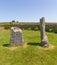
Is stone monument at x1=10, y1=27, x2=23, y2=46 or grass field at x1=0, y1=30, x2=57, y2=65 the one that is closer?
grass field at x1=0, y1=30, x2=57, y2=65

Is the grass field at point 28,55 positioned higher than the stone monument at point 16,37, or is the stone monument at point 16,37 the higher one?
the stone monument at point 16,37

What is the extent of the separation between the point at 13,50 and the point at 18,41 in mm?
1825

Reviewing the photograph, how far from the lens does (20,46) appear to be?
2052 centimetres

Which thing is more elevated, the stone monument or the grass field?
the stone monument

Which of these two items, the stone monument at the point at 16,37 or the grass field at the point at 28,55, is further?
the stone monument at the point at 16,37

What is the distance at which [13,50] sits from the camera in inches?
764

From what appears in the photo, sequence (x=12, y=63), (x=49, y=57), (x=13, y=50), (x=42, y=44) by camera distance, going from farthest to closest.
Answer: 1. (x=42, y=44)
2. (x=13, y=50)
3. (x=49, y=57)
4. (x=12, y=63)

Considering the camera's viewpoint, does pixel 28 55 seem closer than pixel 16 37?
Yes

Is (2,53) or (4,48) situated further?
(4,48)

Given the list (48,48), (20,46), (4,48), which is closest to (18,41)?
(20,46)

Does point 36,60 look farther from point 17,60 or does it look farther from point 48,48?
point 48,48

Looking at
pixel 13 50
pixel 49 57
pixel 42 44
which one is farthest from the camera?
pixel 42 44

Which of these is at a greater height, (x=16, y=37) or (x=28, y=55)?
(x=16, y=37)

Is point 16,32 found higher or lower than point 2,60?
higher
